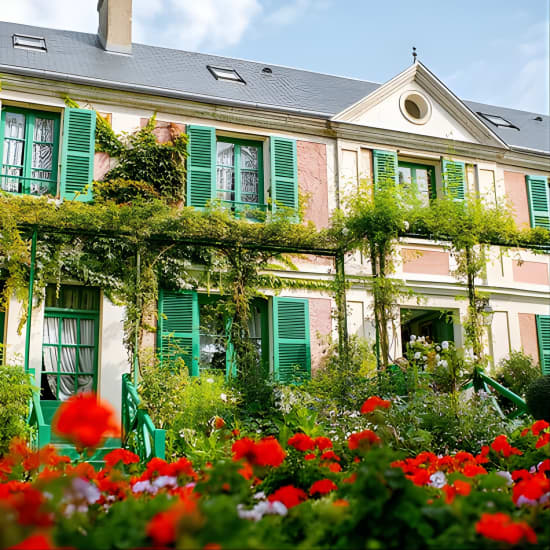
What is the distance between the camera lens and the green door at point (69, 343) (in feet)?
31.9

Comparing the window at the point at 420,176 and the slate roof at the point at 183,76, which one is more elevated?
the slate roof at the point at 183,76

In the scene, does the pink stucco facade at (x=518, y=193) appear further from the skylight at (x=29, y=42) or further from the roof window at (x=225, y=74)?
the skylight at (x=29, y=42)

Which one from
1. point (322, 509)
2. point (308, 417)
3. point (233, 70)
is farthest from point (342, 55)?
point (322, 509)

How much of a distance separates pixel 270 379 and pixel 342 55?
6.82 metres

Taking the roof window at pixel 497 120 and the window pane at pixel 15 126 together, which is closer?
the window pane at pixel 15 126

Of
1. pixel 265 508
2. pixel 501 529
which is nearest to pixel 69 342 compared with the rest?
pixel 265 508

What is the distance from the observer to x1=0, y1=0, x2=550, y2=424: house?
1003 centimetres

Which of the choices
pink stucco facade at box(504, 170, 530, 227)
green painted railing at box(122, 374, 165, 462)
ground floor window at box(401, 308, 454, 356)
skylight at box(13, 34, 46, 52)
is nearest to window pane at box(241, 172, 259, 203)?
ground floor window at box(401, 308, 454, 356)

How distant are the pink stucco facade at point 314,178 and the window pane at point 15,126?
4.06 metres

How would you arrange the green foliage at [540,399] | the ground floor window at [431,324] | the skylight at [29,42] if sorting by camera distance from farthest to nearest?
1. the ground floor window at [431,324]
2. the skylight at [29,42]
3. the green foliage at [540,399]

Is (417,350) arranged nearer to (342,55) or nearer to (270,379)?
(270,379)

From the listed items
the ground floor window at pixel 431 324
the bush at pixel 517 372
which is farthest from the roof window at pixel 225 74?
the bush at pixel 517 372

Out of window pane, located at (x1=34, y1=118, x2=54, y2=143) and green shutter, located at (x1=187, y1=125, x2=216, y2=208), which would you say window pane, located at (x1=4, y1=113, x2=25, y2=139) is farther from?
green shutter, located at (x1=187, y1=125, x2=216, y2=208)

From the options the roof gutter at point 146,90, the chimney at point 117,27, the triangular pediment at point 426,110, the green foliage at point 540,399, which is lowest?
the green foliage at point 540,399
